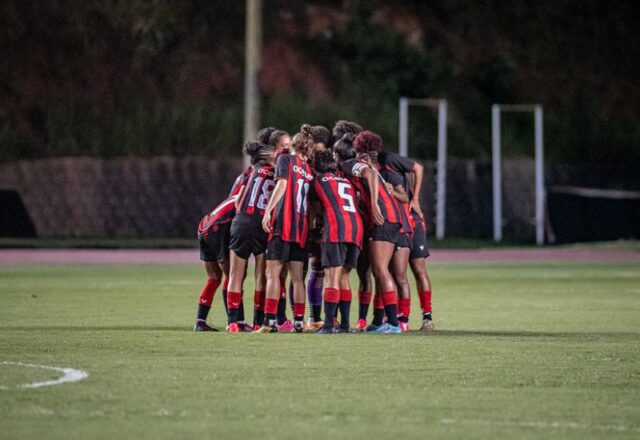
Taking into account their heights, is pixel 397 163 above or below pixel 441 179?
above

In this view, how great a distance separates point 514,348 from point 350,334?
1863 millimetres

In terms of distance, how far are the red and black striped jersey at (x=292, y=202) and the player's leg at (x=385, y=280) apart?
722 millimetres

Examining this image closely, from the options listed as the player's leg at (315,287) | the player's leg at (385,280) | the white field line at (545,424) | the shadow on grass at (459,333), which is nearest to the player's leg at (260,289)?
the shadow on grass at (459,333)

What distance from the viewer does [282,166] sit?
14.0 metres

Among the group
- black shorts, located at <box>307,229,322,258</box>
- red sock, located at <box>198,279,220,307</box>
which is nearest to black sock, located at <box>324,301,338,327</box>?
black shorts, located at <box>307,229,322,258</box>

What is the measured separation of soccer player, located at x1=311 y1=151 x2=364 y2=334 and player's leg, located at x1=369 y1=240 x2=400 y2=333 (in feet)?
0.71

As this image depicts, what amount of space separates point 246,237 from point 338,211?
3.06 ft

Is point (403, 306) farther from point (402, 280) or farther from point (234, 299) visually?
point (234, 299)

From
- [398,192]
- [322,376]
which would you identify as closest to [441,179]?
[398,192]

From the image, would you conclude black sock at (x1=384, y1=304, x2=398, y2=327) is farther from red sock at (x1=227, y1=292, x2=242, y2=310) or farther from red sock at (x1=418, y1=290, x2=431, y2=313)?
red sock at (x1=227, y1=292, x2=242, y2=310)

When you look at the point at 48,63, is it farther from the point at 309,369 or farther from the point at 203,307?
the point at 309,369

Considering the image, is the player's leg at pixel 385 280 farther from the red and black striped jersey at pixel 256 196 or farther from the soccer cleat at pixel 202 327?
the soccer cleat at pixel 202 327

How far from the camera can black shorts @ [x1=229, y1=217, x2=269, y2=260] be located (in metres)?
14.3

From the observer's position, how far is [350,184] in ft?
47.1
